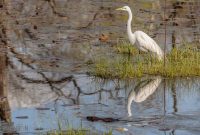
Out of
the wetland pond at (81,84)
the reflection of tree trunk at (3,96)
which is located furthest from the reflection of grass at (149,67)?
the reflection of tree trunk at (3,96)

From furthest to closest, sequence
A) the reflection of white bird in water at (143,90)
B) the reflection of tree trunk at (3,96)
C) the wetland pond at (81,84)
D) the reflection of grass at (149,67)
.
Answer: the reflection of grass at (149,67)
the reflection of white bird in water at (143,90)
the reflection of tree trunk at (3,96)
the wetland pond at (81,84)

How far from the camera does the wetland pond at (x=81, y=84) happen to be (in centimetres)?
848

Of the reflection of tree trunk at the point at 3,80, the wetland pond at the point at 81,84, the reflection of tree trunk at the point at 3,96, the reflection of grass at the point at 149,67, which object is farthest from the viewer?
the reflection of grass at the point at 149,67

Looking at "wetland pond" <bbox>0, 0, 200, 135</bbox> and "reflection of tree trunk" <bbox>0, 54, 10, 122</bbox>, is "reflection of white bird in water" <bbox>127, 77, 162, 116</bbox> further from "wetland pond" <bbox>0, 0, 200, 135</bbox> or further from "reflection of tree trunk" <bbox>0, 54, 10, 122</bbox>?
"reflection of tree trunk" <bbox>0, 54, 10, 122</bbox>

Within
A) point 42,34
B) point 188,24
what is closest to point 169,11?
point 188,24

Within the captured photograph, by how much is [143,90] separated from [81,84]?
40.5 inches

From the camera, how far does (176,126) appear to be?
326 inches

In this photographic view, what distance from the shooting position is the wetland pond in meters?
8.48

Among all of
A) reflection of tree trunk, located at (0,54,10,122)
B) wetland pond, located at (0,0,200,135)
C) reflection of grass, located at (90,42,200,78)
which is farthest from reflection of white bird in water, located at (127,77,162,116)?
reflection of tree trunk, located at (0,54,10,122)

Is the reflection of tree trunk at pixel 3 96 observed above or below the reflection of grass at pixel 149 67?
below

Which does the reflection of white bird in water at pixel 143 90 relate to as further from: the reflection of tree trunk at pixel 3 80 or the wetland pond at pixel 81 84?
the reflection of tree trunk at pixel 3 80

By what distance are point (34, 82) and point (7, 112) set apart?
220 cm

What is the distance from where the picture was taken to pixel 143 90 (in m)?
10.6

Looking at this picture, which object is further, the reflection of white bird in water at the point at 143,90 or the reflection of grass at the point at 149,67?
the reflection of grass at the point at 149,67
